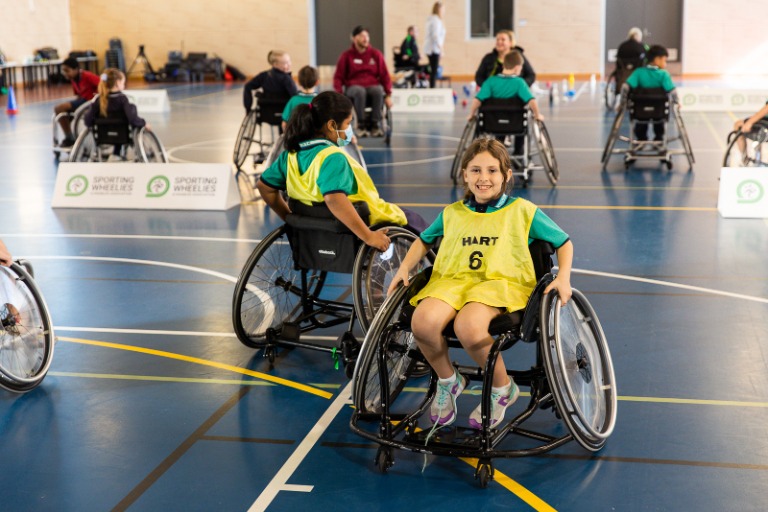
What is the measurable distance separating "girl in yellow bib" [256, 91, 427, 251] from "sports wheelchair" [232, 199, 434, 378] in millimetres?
53

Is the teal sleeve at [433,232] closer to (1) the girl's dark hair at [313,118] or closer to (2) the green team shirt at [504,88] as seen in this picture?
(1) the girl's dark hair at [313,118]

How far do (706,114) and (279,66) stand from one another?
325 inches

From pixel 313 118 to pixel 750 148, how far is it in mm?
5476

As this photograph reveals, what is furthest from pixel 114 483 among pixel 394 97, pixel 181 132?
pixel 394 97

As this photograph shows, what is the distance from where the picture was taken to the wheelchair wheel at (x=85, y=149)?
768 cm

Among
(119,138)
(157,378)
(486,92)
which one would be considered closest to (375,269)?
(157,378)

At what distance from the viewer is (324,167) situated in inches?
130

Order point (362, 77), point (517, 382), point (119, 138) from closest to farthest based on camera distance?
point (517, 382) < point (119, 138) < point (362, 77)

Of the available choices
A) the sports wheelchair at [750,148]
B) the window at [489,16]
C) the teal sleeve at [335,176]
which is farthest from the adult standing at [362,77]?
the window at [489,16]

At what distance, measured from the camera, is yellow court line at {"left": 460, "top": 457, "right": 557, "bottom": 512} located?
2365mm

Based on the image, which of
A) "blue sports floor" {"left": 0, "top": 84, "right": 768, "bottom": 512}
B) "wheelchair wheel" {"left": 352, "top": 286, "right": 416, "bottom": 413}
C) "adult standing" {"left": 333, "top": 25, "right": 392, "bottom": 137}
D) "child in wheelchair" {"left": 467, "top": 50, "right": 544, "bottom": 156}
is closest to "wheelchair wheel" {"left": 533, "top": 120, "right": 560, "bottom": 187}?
"child in wheelchair" {"left": 467, "top": 50, "right": 544, "bottom": 156}

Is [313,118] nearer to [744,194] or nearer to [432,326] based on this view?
[432,326]

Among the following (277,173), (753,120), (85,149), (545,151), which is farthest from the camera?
(85,149)

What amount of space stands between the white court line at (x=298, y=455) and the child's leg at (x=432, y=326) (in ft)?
1.75
